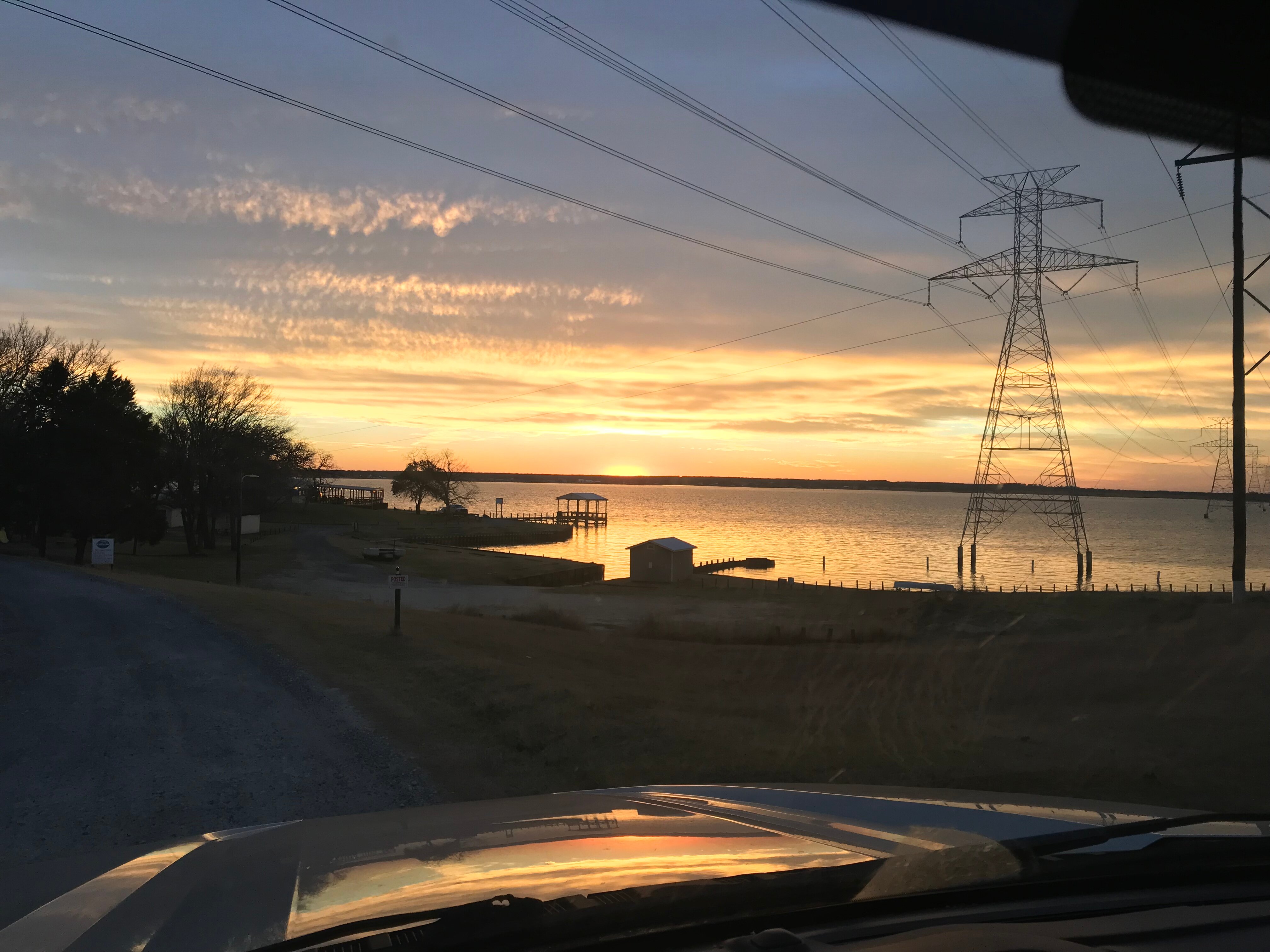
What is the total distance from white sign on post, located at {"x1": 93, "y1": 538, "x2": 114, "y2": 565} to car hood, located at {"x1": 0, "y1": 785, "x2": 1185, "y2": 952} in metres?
40.1

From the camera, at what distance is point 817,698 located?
45.8ft

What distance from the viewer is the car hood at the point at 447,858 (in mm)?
2227

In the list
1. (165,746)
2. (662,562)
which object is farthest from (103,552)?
(165,746)

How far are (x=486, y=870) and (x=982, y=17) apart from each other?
30.3 feet

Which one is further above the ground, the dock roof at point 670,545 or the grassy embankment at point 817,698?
the dock roof at point 670,545

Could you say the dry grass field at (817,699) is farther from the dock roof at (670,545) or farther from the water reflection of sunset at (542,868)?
the dock roof at (670,545)

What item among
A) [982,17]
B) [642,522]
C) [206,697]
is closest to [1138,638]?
[982,17]

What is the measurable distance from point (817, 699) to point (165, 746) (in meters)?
9.27

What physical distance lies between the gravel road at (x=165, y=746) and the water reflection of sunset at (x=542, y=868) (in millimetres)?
4215

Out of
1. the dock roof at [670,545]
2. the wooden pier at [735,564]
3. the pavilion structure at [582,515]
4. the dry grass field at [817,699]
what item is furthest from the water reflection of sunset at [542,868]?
the pavilion structure at [582,515]

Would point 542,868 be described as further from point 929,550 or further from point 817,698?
point 929,550

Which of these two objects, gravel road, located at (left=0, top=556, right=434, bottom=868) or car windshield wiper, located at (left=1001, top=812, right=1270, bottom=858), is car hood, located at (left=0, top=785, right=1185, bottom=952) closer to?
car windshield wiper, located at (left=1001, top=812, right=1270, bottom=858)

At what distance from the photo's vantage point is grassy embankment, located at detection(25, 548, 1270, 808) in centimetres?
911

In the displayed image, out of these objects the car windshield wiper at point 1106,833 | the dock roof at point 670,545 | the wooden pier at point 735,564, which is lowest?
the wooden pier at point 735,564
